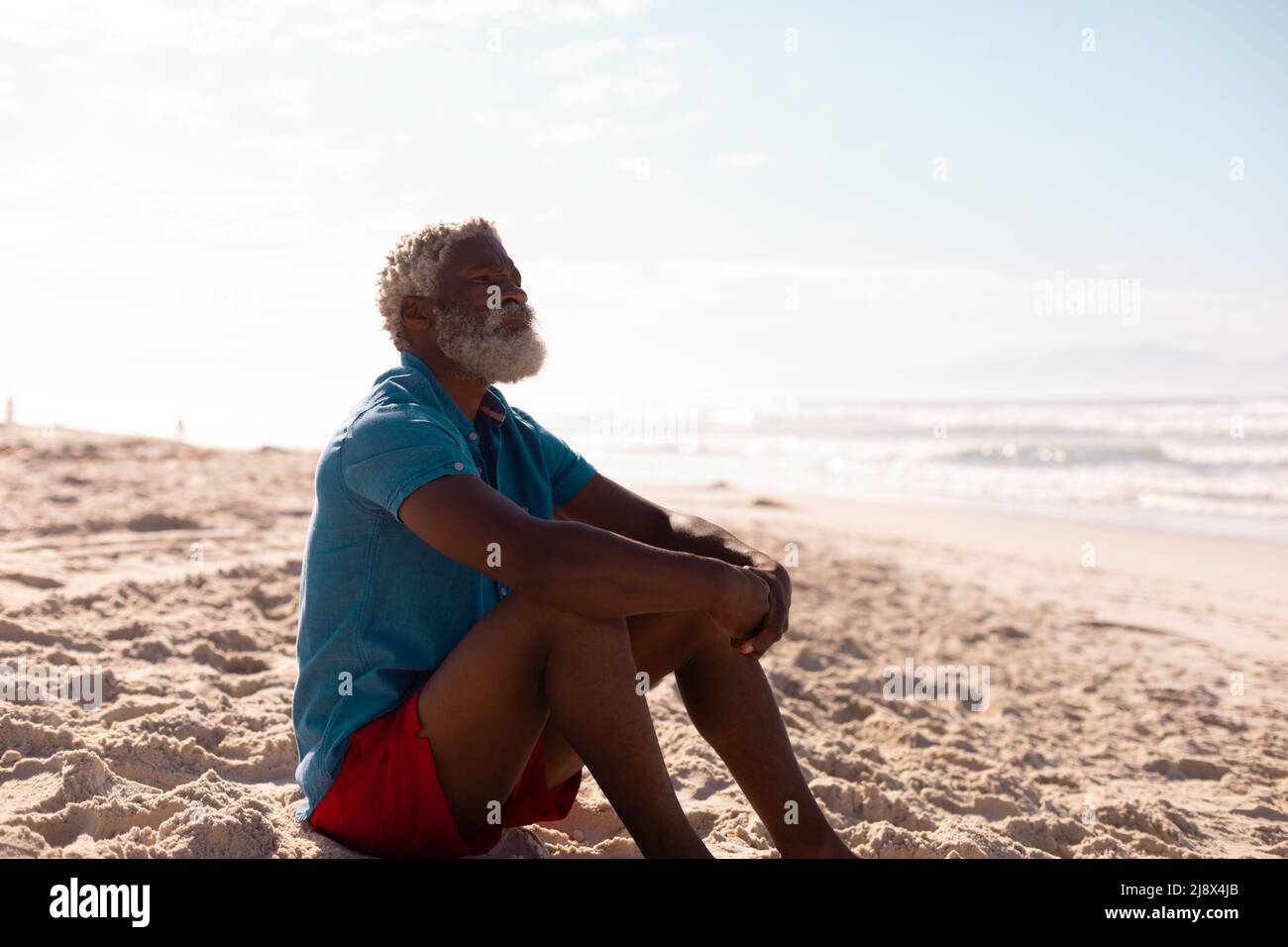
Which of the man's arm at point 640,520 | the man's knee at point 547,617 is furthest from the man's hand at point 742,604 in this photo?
the man's arm at point 640,520

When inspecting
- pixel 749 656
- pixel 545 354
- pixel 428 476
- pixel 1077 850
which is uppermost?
pixel 545 354

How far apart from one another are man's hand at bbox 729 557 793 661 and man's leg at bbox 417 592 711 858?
0.32 m

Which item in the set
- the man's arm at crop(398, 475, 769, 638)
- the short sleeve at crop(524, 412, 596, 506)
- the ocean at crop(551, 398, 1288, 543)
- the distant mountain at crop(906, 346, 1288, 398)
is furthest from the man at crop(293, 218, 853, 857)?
the distant mountain at crop(906, 346, 1288, 398)

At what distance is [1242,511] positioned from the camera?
13.0m

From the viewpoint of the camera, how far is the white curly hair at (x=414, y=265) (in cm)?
246

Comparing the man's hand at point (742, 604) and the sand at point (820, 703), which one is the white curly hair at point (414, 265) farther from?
the sand at point (820, 703)

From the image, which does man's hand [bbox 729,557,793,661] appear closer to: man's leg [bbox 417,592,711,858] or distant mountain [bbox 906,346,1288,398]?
man's leg [bbox 417,592,711,858]

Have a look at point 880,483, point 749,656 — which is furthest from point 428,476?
point 880,483

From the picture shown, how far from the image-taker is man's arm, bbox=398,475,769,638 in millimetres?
2010

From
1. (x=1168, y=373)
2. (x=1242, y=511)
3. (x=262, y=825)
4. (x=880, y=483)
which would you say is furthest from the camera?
(x=1168, y=373)

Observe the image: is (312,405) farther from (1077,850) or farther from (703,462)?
(1077,850)

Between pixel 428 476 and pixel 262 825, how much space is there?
0.91 meters

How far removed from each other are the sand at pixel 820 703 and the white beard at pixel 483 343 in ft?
3.50

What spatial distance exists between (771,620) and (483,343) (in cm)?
87
